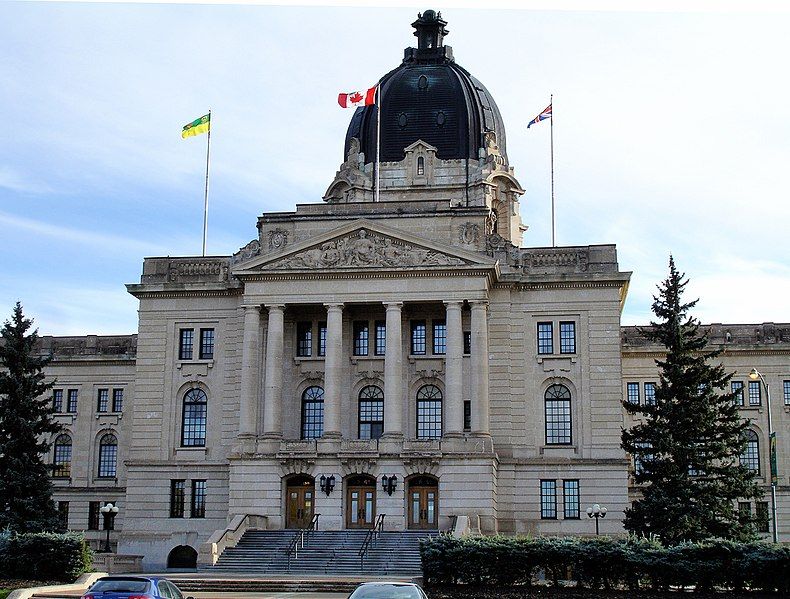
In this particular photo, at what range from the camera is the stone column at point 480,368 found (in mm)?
64062

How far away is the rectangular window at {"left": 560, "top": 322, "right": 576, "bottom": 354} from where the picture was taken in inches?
2675

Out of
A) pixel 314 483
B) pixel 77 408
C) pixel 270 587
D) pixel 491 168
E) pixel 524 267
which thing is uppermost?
pixel 491 168

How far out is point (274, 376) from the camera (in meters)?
65.9

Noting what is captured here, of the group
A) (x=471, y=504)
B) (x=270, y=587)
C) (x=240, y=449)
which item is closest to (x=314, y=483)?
(x=240, y=449)

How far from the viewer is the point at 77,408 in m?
86.2

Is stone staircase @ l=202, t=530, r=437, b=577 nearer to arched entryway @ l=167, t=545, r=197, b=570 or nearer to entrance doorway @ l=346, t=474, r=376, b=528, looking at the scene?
entrance doorway @ l=346, t=474, r=376, b=528

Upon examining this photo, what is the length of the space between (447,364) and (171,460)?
17422mm

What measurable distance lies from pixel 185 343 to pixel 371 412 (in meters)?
12.1

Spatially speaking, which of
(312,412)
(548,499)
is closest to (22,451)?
(312,412)

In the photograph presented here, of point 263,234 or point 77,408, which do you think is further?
point 77,408

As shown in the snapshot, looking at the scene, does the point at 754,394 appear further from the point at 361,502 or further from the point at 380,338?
the point at 361,502

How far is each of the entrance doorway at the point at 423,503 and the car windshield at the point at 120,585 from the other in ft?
109

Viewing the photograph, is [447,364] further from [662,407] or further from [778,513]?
[778,513]

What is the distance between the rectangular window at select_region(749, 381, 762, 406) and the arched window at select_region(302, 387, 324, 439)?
101ft
